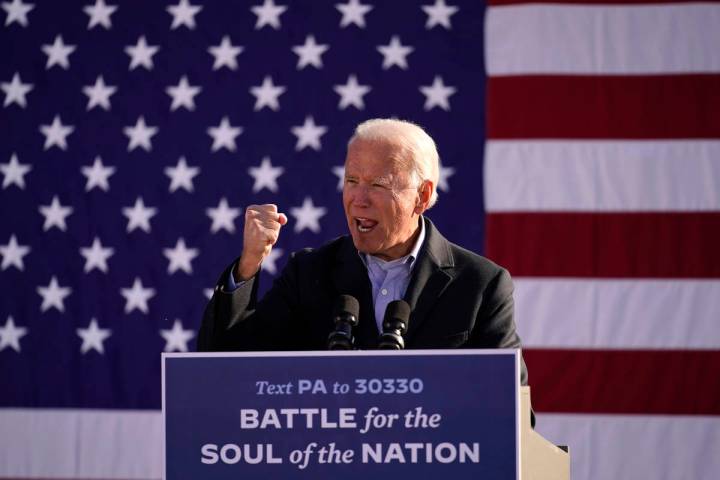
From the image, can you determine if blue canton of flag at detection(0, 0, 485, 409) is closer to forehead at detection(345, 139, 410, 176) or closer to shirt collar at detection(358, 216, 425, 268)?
shirt collar at detection(358, 216, 425, 268)

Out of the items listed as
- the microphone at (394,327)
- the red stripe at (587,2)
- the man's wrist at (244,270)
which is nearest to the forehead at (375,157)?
the man's wrist at (244,270)

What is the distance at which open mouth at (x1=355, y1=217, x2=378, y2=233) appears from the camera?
2293 mm

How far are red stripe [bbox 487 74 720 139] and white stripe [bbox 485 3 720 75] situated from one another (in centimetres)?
5

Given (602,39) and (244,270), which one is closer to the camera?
(244,270)

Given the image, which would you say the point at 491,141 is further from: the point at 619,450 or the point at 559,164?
the point at 619,450

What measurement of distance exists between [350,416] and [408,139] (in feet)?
2.64

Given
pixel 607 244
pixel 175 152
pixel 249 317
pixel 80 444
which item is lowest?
pixel 80 444

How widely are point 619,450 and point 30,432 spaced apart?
100.0 inches

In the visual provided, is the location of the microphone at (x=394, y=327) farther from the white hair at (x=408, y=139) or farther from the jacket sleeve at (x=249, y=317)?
the white hair at (x=408, y=139)

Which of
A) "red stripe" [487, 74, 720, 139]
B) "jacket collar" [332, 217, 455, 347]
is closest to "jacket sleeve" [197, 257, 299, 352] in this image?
"jacket collar" [332, 217, 455, 347]

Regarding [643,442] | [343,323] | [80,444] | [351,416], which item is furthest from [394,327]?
[80,444]

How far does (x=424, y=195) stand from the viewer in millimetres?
2385

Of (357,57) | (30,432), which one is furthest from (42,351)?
(357,57)

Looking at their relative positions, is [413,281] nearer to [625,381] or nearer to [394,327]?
[394,327]
